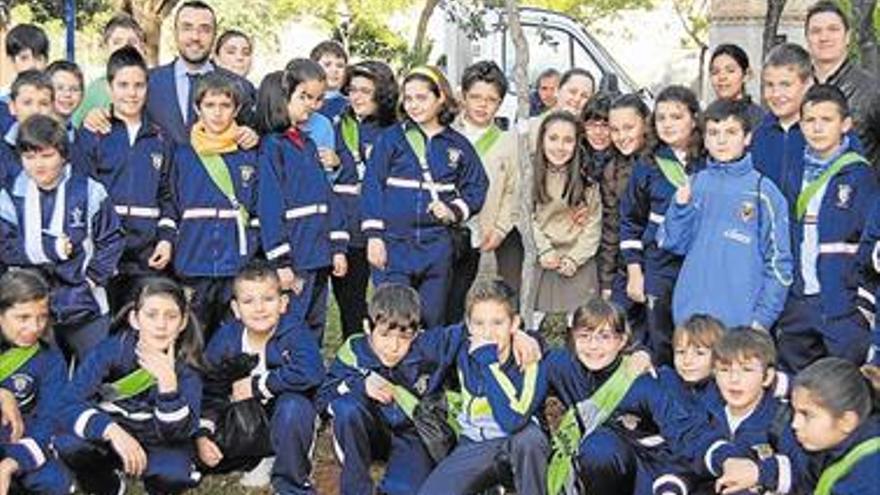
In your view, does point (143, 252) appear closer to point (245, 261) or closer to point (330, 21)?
point (245, 261)

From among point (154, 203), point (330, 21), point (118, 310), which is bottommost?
point (118, 310)

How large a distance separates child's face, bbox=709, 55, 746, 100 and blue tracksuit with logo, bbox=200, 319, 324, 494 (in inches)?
98.2

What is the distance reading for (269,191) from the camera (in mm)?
6809

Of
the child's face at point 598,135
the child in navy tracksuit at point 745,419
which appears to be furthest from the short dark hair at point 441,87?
the child in navy tracksuit at point 745,419

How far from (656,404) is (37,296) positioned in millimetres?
2557

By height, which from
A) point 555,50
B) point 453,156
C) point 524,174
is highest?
point 555,50

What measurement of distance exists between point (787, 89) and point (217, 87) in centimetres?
264

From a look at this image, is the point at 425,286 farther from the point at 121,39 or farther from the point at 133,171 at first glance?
the point at 121,39

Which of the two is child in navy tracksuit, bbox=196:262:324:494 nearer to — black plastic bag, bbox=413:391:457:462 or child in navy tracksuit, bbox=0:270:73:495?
black plastic bag, bbox=413:391:457:462

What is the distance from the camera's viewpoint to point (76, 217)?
6.34 meters

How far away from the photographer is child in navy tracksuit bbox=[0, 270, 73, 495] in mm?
5652

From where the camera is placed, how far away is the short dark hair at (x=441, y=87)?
7160 millimetres

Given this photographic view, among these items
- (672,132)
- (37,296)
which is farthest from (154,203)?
(672,132)

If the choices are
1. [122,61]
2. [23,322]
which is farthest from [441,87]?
[23,322]
